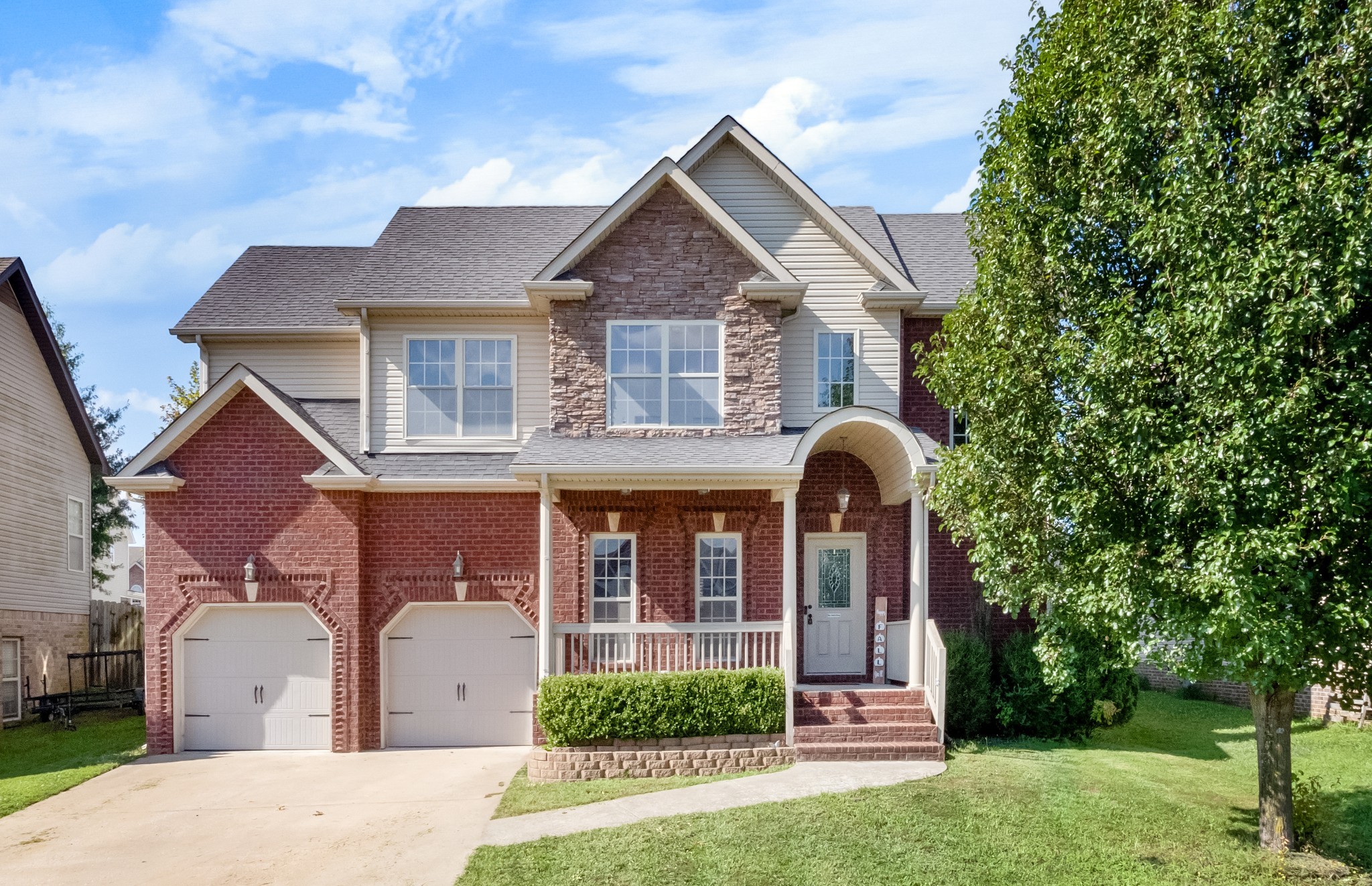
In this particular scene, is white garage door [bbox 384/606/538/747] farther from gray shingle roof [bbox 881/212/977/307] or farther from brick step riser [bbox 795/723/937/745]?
gray shingle roof [bbox 881/212/977/307]

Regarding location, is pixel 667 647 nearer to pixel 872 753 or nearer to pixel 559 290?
pixel 872 753

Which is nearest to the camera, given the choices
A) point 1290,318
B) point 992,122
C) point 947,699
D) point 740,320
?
point 1290,318

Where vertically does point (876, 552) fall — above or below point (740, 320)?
below

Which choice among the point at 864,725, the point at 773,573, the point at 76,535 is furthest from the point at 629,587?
the point at 76,535

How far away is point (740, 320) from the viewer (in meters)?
14.5

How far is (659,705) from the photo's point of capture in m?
12.0

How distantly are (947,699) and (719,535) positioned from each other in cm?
405

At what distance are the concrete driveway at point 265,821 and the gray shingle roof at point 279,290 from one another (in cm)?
694

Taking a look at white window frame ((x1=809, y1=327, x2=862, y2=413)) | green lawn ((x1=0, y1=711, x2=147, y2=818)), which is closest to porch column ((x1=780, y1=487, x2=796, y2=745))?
white window frame ((x1=809, y1=327, x2=862, y2=413))

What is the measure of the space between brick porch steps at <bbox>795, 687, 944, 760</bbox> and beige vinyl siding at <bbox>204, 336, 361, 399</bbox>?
30.1ft

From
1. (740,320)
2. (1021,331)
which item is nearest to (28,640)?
(740,320)

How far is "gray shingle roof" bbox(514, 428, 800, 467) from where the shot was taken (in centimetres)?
1291

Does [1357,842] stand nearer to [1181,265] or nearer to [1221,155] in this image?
[1181,265]

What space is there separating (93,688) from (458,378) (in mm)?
11034
